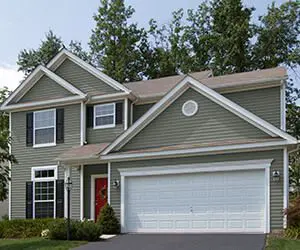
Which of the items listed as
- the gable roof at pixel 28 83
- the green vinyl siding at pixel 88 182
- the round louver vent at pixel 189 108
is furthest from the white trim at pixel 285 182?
the gable roof at pixel 28 83

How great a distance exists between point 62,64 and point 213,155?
9485 mm

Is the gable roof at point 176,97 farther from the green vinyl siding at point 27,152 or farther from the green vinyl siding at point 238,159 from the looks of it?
the green vinyl siding at point 27,152

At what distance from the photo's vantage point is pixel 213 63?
33875mm

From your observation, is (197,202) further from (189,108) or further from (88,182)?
(88,182)

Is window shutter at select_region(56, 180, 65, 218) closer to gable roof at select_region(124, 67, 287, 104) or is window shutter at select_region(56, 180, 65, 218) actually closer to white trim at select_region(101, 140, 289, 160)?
white trim at select_region(101, 140, 289, 160)

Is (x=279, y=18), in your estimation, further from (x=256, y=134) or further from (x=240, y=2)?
(x=256, y=134)

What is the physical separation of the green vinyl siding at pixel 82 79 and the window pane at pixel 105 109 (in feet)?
1.88

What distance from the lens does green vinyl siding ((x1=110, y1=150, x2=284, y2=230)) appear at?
1530 cm

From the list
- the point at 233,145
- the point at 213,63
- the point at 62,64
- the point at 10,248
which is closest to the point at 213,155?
the point at 233,145

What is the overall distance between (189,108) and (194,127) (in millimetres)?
747

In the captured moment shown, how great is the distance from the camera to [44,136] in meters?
21.8

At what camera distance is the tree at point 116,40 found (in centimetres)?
3591

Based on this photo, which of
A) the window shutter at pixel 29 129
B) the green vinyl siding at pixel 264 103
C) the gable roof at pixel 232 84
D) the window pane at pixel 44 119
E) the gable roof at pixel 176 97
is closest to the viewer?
the gable roof at pixel 176 97

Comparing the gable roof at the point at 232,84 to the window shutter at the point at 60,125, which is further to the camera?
the window shutter at the point at 60,125
